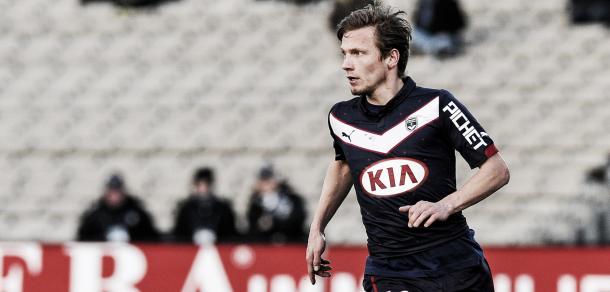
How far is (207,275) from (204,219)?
1486 millimetres

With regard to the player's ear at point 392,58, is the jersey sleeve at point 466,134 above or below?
below

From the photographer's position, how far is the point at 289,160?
32.7 feet

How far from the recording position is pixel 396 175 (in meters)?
3.96

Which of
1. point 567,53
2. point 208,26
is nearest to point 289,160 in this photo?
point 208,26

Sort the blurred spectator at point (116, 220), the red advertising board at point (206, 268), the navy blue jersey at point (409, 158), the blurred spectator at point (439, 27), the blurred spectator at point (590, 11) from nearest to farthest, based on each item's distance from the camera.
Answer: the navy blue jersey at point (409, 158), the red advertising board at point (206, 268), the blurred spectator at point (116, 220), the blurred spectator at point (439, 27), the blurred spectator at point (590, 11)

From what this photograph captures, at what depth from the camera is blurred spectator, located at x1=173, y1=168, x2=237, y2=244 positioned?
332 inches

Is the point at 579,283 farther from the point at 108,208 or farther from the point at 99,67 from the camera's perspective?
the point at 99,67

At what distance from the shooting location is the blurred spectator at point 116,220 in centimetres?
850

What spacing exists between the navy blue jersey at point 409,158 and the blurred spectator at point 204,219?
4382 millimetres

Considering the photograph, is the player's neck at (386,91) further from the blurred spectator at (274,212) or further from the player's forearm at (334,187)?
the blurred spectator at (274,212)

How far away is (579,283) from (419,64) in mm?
4015

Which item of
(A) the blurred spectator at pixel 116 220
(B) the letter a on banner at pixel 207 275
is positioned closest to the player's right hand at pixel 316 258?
(B) the letter a on banner at pixel 207 275

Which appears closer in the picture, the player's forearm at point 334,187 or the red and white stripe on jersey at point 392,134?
the red and white stripe on jersey at point 392,134

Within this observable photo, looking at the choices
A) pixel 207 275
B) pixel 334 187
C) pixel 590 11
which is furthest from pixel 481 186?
pixel 590 11
